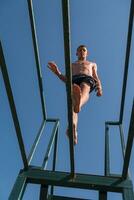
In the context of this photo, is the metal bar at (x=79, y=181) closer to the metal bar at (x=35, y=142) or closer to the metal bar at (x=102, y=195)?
the metal bar at (x=102, y=195)

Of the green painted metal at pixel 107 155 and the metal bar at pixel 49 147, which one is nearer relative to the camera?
the green painted metal at pixel 107 155

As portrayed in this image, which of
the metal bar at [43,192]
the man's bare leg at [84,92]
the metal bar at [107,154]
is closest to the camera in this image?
the metal bar at [43,192]

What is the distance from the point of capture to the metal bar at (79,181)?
148 inches

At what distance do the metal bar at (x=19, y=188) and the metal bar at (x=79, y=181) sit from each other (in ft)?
0.31

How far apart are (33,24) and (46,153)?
157cm

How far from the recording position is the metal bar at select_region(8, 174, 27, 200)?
11.6ft

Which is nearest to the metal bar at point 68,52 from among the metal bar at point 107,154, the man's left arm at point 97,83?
the metal bar at point 107,154

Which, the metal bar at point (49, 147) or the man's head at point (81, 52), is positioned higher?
the man's head at point (81, 52)

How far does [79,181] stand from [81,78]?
1.75 meters

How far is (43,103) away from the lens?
5070mm

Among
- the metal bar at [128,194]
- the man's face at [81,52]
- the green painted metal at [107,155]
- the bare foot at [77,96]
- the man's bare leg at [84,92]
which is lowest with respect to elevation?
the metal bar at [128,194]

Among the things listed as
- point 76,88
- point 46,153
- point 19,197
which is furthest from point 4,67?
point 46,153

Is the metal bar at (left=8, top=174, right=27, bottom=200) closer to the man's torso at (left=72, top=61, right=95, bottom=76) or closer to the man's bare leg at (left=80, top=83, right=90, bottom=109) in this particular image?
the man's bare leg at (left=80, top=83, right=90, bottom=109)

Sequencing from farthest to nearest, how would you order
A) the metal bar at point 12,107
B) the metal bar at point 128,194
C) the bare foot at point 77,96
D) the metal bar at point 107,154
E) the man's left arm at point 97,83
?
the man's left arm at point 97,83, the bare foot at point 77,96, the metal bar at point 107,154, the metal bar at point 128,194, the metal bar at point 12,107
